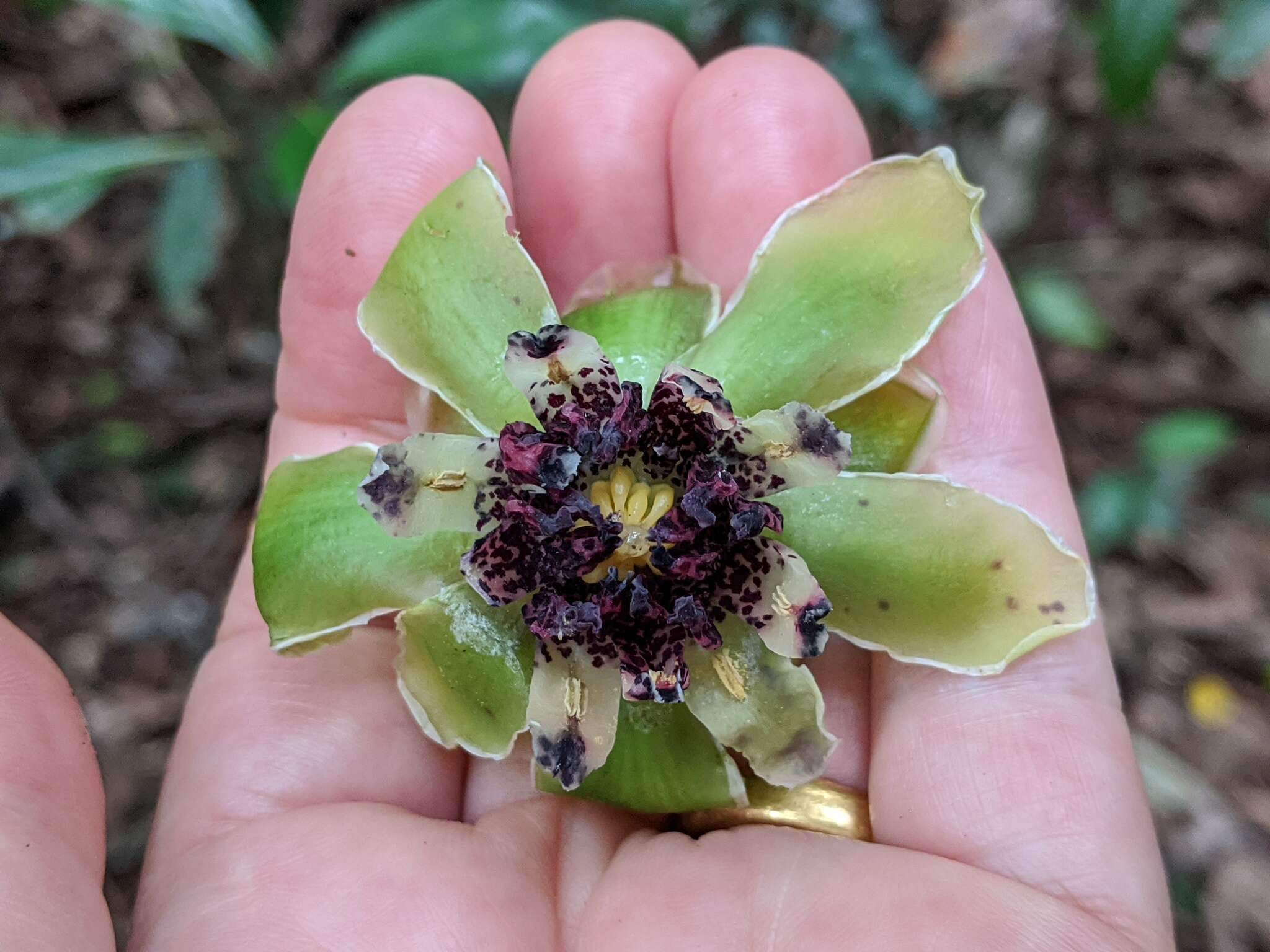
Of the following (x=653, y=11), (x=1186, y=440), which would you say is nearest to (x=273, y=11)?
(x=653, y=11)

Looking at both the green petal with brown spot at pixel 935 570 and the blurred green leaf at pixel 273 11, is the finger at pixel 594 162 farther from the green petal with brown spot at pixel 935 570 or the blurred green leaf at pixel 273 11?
the blurred green leaf at pixel 273 11

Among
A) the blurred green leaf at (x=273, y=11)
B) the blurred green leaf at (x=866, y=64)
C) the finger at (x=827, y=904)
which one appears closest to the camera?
the finger at (x=827, y=904)

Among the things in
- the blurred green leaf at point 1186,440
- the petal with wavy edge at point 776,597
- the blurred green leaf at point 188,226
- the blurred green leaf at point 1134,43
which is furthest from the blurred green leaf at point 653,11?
the blurred green leaf at point 1186,440

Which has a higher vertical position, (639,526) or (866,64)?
(866,64)

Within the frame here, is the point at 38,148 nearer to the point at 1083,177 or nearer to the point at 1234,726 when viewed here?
the point at 1083,177

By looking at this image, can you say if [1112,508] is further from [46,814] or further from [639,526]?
[46,814]

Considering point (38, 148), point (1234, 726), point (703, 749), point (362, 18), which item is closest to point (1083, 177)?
point (1234, 726)

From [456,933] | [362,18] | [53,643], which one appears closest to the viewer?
[456,933]
